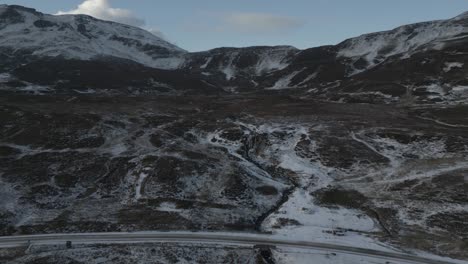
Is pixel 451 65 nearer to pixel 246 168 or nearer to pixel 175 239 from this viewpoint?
pixel 246 168

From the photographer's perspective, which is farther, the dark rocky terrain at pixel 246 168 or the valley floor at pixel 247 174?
the dark rocky terrain at pixel 246 168

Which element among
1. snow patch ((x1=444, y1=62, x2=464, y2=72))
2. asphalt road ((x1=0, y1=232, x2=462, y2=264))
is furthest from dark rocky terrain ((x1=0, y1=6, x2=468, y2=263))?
snow patch ((x1=444, y1=62, x2=464, y2=72))

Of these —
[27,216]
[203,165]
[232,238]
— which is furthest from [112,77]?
[232,238]

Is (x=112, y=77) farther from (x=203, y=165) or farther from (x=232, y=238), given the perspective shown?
(x=232, y=238)

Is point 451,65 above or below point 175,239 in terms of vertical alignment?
above

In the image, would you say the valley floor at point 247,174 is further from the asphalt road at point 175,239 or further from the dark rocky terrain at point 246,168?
the asphalt road at point 175,239

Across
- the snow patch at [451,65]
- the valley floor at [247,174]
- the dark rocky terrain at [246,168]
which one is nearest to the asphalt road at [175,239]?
the valley floor at [247,174]

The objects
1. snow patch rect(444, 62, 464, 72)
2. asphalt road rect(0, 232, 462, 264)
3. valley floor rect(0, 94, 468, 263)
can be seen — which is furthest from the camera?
snow patch rect(444, 62, 464, 72)

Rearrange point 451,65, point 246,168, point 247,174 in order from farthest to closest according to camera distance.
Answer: point 451,65 → point 246,168 → point 247,174

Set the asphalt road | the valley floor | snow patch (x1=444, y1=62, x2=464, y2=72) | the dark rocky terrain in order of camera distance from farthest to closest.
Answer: snow patch (x1=444, y1=62, x2=464, y2=72)
the dark rocky terrain
the valley floor
the asphalt road

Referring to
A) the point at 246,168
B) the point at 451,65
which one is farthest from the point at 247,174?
the point at 451,65

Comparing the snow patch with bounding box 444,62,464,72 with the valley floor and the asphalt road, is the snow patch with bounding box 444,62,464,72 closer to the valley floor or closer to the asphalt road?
the valley floor
